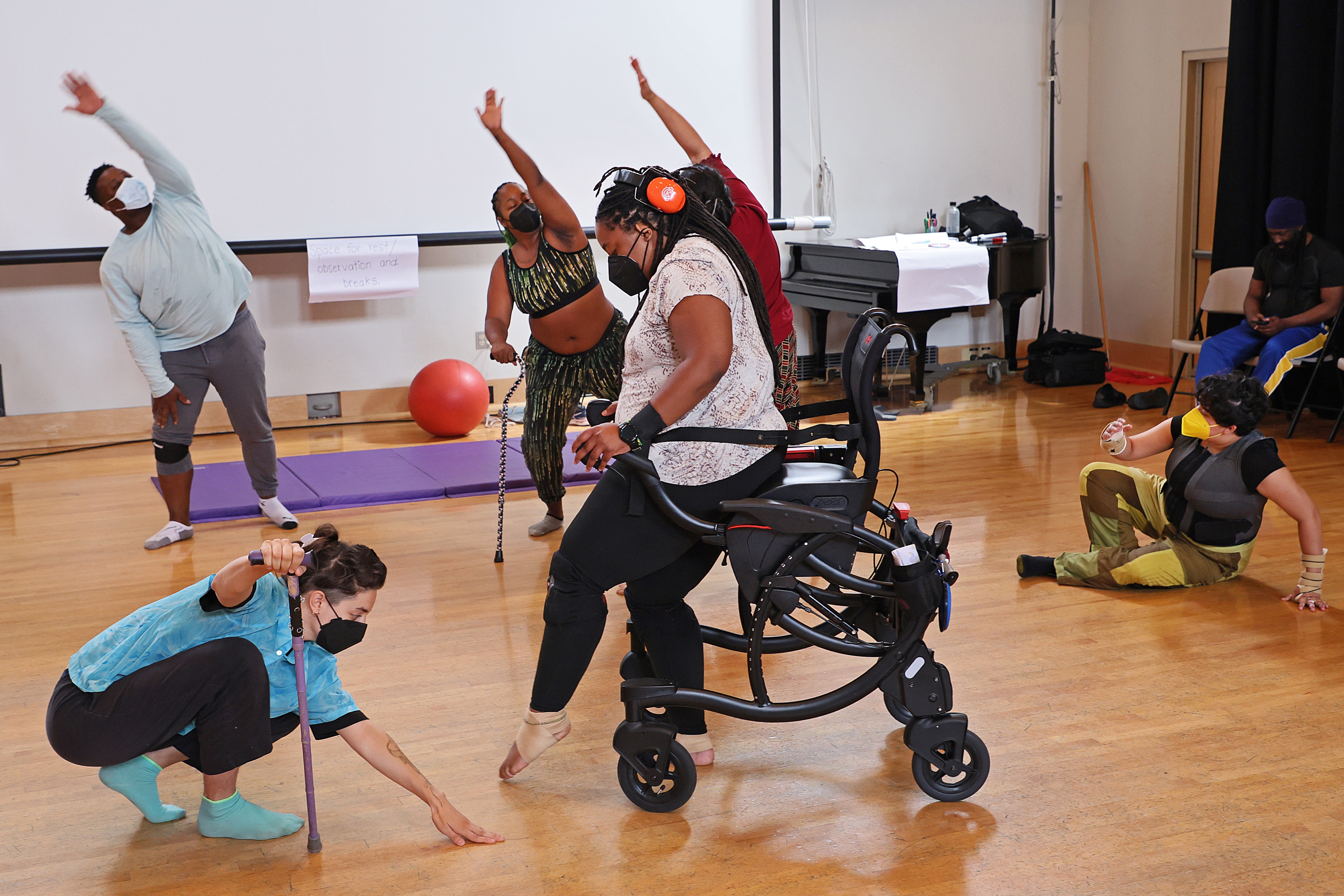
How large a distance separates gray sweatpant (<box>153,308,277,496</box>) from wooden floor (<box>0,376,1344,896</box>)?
47 centimetres

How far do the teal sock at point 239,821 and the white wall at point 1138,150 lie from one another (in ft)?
22.8

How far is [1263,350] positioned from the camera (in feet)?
19.8

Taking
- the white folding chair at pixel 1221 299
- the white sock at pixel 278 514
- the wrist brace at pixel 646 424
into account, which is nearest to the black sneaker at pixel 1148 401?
the white folding chair at pixel 1221 299

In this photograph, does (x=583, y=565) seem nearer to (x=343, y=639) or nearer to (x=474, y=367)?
(x=343, y=639)

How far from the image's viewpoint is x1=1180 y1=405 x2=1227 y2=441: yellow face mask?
3.61 metres

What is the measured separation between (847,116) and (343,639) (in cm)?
622

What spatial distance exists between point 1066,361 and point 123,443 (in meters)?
5.53

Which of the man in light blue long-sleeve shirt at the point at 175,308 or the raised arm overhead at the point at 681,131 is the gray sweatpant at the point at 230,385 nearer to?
the man in light blue long-sleeve shirt at the point at 175,308

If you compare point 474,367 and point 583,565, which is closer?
point 583,565

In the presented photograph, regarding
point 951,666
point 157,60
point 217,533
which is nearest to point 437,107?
point 157,60

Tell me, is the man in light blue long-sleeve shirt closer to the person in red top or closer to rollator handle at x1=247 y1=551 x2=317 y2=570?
the person in red top

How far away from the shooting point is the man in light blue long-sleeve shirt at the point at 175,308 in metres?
4.33

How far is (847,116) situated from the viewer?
7.65 meters

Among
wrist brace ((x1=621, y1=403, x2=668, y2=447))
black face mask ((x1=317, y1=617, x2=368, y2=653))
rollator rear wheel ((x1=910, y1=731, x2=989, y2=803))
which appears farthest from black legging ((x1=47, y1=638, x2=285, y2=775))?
rollator rear wheel ((x1=910, y1=731, x2=989, y2=803))
